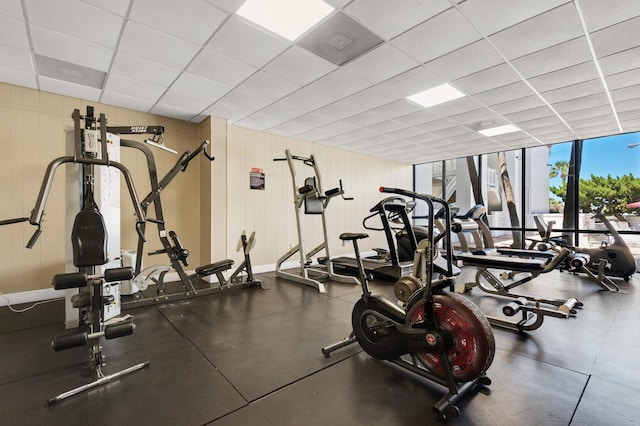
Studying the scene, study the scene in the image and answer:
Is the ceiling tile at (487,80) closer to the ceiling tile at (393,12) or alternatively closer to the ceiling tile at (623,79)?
the ceiling tile at (623,79)

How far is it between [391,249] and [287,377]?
315cm

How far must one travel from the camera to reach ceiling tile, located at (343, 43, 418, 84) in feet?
9.96

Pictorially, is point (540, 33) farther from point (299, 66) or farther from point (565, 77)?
point (299, 66)

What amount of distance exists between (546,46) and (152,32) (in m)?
3.80

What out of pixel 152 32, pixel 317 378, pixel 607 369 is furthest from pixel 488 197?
pixel 152 32

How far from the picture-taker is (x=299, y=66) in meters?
3.33

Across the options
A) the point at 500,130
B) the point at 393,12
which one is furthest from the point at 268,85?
the point at 500,130

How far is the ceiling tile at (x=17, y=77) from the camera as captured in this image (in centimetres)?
345

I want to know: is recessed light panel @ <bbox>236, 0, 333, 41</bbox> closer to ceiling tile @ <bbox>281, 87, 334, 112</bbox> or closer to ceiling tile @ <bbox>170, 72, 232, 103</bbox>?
ceiling tile @ <bbox>281, 87, 334, 112</bbox>

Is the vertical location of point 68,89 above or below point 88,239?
above

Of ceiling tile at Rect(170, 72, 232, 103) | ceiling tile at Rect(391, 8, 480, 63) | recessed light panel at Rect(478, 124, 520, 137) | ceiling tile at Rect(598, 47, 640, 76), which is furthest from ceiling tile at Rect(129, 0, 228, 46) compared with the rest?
recessed light panel at Rect(478, 124, 520, 137)

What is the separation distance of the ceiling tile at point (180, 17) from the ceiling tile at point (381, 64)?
1476mm

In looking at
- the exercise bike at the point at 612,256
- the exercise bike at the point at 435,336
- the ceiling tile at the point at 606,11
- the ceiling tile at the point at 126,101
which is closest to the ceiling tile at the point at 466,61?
the ceiling tile at the point at 606,11

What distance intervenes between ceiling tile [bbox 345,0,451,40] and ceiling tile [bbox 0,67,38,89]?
398 cm
